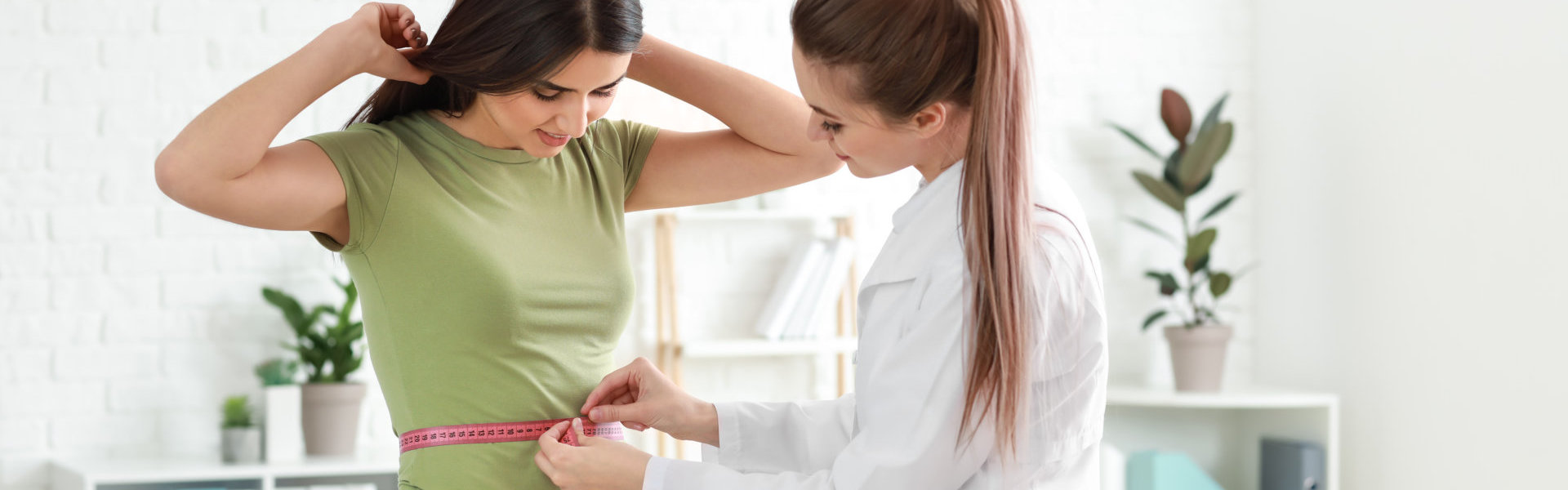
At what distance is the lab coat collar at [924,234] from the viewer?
1.08 meters

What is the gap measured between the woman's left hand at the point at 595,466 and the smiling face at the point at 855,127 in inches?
13.3

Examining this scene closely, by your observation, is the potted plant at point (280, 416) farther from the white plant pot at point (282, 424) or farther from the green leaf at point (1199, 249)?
the green leaf at point (1199, 249)

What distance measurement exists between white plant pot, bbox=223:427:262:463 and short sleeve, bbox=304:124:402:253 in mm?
2103

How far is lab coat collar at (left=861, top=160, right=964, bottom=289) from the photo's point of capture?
1.08 meters

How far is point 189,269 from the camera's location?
330 cm

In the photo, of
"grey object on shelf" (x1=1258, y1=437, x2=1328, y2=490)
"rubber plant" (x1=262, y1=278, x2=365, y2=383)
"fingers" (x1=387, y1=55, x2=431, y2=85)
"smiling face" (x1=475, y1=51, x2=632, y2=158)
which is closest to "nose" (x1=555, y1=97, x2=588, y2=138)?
"smiling face" (x1=475, y1=51, x2=632, y2=158)

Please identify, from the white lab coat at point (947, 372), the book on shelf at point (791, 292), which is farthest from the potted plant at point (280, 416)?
the white lab coat at point (947, 372)

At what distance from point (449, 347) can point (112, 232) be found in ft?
8.10

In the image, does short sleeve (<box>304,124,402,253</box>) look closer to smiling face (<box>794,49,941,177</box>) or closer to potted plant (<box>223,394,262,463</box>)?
smiling face (<box>794,49,941,177</box>)

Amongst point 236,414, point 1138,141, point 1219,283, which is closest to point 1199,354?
point 1219,283

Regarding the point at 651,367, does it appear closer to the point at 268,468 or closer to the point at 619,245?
the point at 619,245

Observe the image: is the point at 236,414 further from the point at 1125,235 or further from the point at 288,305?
the point at 1125,235

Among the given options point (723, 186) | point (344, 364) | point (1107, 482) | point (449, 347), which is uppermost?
point (723, 186)

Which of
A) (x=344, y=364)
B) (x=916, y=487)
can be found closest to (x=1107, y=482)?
(x=344, y=364)
